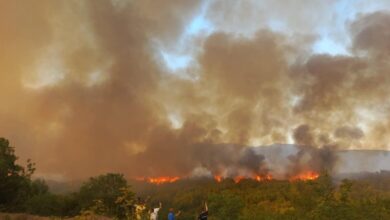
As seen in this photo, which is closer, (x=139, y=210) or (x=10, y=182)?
(x=139, y=210)

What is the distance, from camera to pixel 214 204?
77.8m

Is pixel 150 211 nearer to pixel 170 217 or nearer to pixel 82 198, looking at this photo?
pixel 170 217

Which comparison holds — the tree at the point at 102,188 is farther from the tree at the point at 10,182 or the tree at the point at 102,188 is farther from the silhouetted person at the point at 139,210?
the silhouetted person at the point at 139,210

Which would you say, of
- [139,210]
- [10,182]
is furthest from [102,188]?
[139,210]

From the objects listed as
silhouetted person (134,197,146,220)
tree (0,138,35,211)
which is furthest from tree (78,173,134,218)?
silhouetted person (134,197,146,220)

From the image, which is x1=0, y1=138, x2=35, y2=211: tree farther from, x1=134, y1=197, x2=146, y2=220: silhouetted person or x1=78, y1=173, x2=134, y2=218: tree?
x1=134, y1=197, x2=146, y2=220: silhouetted person

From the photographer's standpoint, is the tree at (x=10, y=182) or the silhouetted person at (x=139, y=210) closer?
the silhouetted person at (x=139, y=210)

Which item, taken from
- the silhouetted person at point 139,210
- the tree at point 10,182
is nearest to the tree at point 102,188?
the tree at point 10,182

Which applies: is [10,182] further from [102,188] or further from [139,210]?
[139,210]

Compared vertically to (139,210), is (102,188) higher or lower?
higher

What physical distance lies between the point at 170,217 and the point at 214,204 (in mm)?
51318

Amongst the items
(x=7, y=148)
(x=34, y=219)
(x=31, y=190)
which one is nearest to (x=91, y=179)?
(x=31, y=190)

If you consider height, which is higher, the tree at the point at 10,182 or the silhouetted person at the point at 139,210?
the tree at the point at 10,182

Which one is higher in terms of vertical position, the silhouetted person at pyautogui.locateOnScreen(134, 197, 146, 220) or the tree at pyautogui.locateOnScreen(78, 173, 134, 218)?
the tree at pyautogui.locateOnScreen(78, 173, 134, 218)
